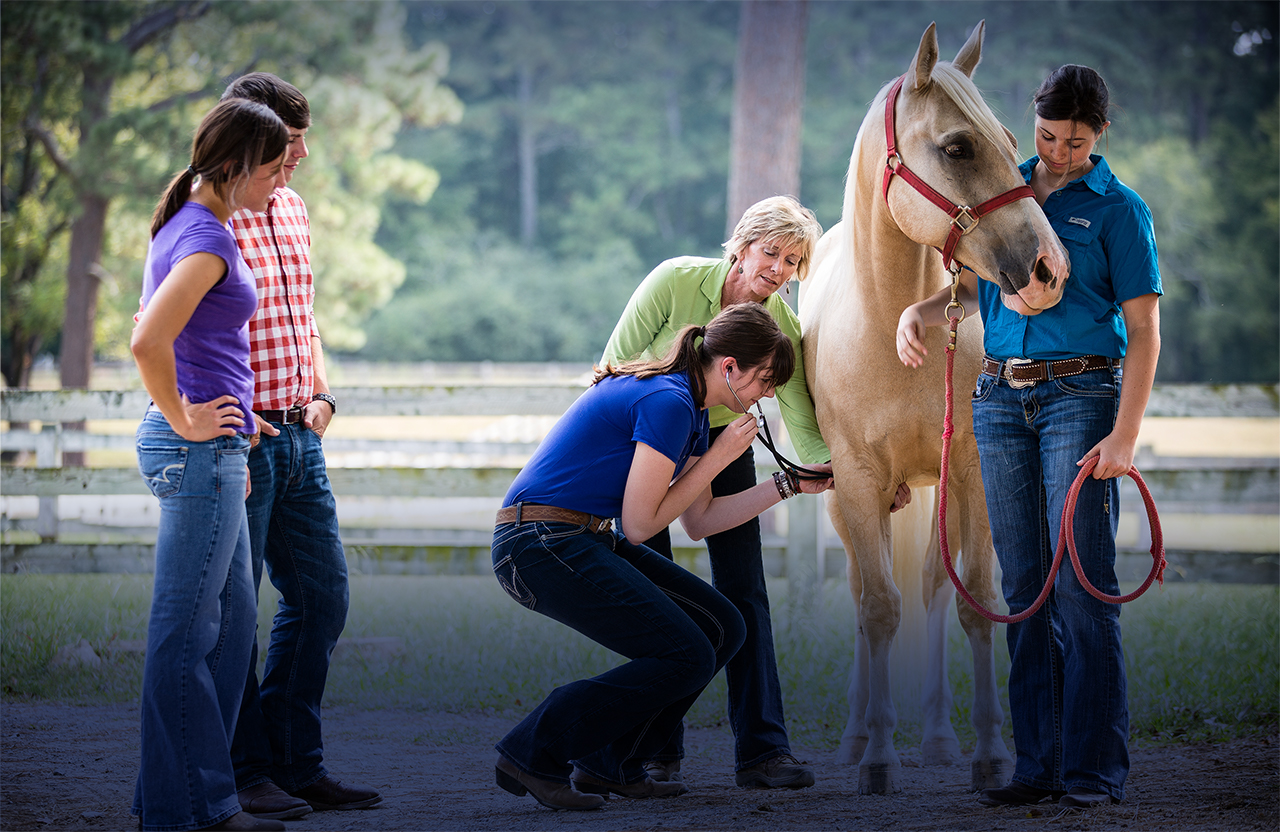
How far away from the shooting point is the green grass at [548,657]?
3.95 meters

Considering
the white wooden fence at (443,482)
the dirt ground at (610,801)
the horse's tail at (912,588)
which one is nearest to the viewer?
the dirt ground at (610,801)

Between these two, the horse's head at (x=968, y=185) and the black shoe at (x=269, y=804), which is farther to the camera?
the black shoe at (x=269, y=804)

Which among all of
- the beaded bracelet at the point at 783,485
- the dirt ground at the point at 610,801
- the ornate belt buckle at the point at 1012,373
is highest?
the ornate belt buckle at the point at 1012,373

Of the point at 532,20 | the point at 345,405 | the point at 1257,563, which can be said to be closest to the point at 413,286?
the point at 532,20

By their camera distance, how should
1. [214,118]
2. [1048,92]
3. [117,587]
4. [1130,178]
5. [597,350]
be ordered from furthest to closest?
[597,350]
[1130,178]
[117,587]
[1048,92]
[214,118]

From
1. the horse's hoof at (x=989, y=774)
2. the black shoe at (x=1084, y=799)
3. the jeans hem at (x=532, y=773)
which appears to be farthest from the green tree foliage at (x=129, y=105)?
the black shoe at (x=1084, y=799)

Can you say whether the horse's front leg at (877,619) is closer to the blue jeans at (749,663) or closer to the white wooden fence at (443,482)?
the blue jeans at (749,663)

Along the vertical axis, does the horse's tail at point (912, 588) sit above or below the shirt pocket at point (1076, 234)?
below

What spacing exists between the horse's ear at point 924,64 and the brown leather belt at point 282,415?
6.29ft

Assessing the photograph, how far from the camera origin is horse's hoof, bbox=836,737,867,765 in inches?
136

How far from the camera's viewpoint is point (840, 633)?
16.4 ft

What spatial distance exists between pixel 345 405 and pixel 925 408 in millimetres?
3854

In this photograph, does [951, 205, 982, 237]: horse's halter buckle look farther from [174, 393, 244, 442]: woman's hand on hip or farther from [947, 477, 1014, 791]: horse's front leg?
[174, 393, 244, 442]: woman's hand on hip

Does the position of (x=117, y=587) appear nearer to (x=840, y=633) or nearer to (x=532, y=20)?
(x=840, y=633)
